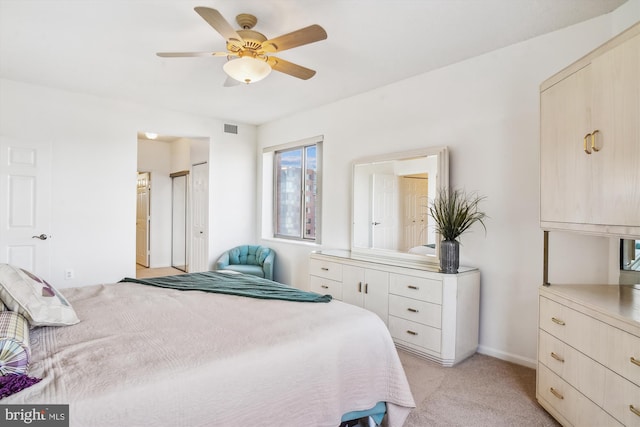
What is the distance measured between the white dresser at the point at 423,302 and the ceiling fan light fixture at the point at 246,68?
193 centimetres

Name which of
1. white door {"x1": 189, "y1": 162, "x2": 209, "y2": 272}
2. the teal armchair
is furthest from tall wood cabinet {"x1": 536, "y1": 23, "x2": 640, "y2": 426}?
white door {"x1": 189, "y1": 162, "x2": 209, "y2": 272}

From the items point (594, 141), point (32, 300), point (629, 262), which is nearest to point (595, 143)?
point (594, 141)

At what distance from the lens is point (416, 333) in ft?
9.73

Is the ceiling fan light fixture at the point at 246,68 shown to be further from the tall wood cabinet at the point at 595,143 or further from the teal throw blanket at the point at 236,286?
the tall wood cabinet at the point at 595,143

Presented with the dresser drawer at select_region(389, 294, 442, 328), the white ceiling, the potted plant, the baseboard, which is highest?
the white ceiling

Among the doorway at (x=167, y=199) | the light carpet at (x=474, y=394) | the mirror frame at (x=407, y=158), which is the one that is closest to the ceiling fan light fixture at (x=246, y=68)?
the mirror frame at (x=407, y=158)

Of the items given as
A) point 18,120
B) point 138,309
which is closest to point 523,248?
point 138,309

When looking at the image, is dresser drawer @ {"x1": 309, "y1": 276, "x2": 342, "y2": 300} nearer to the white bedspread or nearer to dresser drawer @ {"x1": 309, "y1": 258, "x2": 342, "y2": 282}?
dresser drawer @ {"x1": 309, "y1": 258, "x2": 342, "y2": 282}

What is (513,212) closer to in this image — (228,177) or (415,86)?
(415,86)

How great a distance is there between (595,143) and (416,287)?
1.62 metres

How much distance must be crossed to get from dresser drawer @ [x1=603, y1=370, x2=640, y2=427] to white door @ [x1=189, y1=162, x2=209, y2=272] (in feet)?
15.5

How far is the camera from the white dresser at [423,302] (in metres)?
2.78

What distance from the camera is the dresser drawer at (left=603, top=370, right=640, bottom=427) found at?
149 cm

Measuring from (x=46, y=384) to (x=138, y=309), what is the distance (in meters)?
0.88
